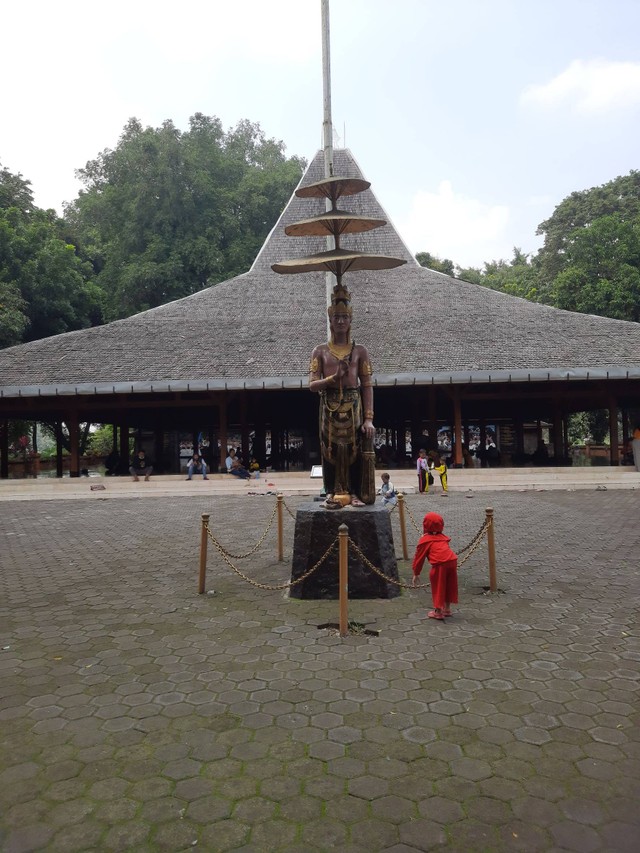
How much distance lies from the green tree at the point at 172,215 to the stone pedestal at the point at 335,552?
29593 mm

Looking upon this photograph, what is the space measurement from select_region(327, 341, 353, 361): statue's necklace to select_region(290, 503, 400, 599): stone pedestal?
153 cm

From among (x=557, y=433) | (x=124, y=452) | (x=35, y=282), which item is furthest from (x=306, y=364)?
(x=35, y=282)

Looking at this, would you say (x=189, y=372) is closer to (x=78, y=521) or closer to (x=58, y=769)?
(x=78, y=521)

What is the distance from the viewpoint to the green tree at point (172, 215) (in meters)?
33.8

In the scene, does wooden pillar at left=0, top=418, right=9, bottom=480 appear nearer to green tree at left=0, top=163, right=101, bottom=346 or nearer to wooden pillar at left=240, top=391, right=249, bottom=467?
green tree at left=0, top=163, right=101, bottom=346

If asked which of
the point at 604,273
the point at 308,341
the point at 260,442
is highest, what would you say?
the point at 604,273

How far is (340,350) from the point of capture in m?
6.16

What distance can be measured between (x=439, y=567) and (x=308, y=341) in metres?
14.4

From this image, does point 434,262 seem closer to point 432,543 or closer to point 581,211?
point 581,211

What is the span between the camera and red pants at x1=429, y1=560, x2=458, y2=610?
4992 millimetres

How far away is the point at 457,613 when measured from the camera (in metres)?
5.25

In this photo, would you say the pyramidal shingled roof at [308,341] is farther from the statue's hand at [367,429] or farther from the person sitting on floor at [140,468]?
the statue's hand at [367,429]

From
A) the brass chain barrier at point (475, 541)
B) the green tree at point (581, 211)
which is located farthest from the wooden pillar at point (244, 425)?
the green tree at point (581, 211)

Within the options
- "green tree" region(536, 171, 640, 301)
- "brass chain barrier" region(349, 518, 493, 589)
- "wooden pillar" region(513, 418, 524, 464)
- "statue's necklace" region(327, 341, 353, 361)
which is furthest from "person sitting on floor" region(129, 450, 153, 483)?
"green tree" region(536, 171, 640, 301)
